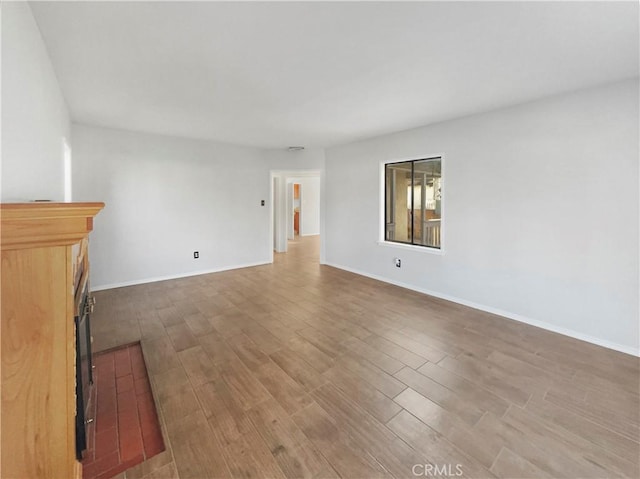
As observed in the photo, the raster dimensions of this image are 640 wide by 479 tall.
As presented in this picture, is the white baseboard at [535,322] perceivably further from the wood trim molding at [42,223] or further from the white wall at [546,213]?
the wood trim molding at [42,223]

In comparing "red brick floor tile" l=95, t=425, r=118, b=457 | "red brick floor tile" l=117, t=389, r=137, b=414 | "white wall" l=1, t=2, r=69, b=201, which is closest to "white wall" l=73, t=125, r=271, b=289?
"white wall" l=1, t=2, r=69, b=201

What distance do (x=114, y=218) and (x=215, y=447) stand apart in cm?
407

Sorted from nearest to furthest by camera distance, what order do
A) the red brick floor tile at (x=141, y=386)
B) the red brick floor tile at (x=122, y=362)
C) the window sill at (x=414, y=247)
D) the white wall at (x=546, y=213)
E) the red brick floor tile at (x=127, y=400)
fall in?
the red brick floor tile at (x=127, y=400) < the red brick floor tile at (x=141, y=386) < the red brick floor tile at (x=122, y=362) < the white wall at (x=546, y=213) < the window sill at (x=414, y=247)

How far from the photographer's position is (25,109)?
166cm

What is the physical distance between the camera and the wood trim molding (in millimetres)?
855

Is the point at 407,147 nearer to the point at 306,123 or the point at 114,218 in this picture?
the point at 306,123

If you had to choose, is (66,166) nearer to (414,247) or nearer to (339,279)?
(339,279)

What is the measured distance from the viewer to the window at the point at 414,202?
4.27 metres

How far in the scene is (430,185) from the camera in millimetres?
4332

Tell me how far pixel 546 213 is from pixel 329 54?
2.71 m

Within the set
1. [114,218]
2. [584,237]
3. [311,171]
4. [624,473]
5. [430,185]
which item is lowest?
[624,473]

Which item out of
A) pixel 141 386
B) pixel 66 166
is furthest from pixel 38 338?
pixel 66 166

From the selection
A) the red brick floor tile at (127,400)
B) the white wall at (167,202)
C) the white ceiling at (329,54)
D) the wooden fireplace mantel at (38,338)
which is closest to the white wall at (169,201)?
the white wall at (167,202)

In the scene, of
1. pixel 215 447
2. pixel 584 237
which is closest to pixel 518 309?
pixel 584 237
